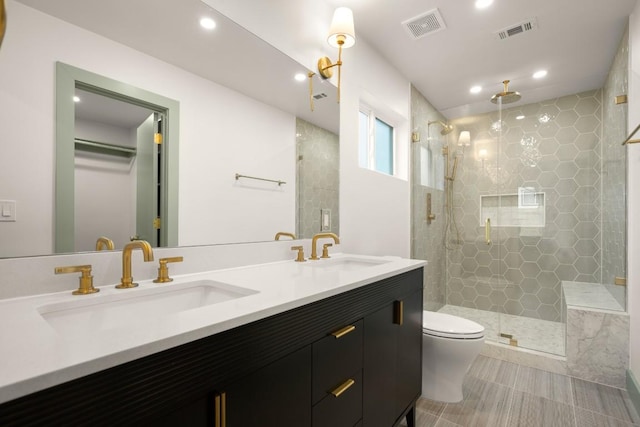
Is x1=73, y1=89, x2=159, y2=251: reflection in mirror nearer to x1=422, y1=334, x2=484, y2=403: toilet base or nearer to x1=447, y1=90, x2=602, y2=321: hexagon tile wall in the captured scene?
x1=422, y1=334, x2=484, y2=403: toilet base

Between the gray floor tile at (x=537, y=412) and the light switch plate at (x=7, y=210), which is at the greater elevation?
the light switch plate at (x=7, y=210)

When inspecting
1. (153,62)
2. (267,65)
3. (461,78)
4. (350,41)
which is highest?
(461,78)

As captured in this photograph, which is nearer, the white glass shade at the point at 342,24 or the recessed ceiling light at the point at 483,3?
the white glass shade at the point at 342,24

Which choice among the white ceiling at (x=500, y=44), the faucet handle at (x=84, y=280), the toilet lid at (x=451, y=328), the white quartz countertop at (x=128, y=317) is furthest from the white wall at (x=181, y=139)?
the white ceiling at (x=500, y=44)

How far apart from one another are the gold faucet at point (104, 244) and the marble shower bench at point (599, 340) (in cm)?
282

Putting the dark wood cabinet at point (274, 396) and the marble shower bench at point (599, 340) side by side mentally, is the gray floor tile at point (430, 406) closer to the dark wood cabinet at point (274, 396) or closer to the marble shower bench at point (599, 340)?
the marble shower bench at point (599, 340)

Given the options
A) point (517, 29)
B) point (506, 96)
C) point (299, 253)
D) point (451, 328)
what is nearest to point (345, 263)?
point (299, 253)

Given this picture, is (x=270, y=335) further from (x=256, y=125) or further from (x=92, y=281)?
(x=256, y=125)

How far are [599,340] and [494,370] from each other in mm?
708

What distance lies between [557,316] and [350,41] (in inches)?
126

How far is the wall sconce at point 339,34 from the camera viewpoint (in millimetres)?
1741

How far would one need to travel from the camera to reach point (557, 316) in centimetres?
307

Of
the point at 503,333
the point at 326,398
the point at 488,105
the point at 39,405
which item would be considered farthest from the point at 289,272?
the point at 488,105

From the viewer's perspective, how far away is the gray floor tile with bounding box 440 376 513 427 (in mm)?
1711
